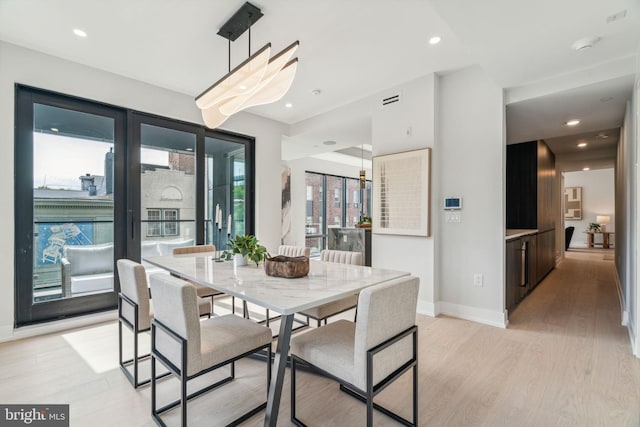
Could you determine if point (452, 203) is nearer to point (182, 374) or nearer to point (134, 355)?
point (182, 374)

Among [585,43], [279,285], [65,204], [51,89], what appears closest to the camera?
[279,285]

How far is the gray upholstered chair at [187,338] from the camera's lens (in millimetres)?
1397

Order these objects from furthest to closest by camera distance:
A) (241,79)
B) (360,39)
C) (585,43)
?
1. (360,39)
2. (585,43)
3. (241,79)

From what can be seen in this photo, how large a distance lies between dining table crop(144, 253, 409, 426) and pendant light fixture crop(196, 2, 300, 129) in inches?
50.2

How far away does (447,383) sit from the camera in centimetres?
202

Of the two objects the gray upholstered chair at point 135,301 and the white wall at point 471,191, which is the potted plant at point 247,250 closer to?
the gray upholstered chair at point 135,301

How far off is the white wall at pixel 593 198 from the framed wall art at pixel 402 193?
10196 millimetres

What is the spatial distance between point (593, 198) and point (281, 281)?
1258cm

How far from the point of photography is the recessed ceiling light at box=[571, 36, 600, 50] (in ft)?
7.30

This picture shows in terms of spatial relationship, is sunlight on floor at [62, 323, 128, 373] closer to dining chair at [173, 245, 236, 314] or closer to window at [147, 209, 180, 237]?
dining chair at [173, 245, 236, 314]

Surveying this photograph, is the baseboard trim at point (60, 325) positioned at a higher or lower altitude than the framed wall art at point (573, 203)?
lower

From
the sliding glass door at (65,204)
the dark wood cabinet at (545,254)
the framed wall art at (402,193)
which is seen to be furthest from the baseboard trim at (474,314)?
the sliding glass door at (65,204)

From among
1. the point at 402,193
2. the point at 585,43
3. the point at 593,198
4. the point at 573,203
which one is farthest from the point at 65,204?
the point at 593,198

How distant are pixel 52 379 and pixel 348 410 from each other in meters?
2.08
